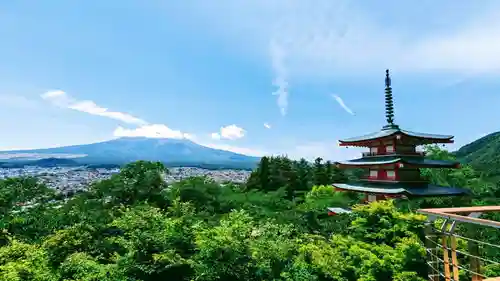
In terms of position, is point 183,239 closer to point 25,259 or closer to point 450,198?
point 25,259

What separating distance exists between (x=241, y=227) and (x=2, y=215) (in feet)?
38.6

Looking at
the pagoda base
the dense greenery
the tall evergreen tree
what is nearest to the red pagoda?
the pagoda base

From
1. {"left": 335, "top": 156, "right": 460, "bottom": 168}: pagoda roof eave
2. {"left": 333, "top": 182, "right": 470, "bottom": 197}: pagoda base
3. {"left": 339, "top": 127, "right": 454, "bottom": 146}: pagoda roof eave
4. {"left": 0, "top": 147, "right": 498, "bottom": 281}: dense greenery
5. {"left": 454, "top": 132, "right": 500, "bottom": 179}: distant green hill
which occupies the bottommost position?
{"left": 0, "top": 147, "right": 498, "bottom": 281}: dense greenery

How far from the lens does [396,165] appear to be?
16.0 metres

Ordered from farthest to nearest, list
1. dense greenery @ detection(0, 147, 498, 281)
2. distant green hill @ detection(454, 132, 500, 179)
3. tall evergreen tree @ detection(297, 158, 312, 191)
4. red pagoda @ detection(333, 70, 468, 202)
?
1. distant green hill @ detection(454, 132, 500, 179)
2. tall evergreen tree @ detection(297, 158, 312, 191)
3. red pagoda @ detection(333, 70, 468, 202)
4. dense greenery @ detection(0, 147, 498, 281)

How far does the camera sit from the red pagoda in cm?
1575

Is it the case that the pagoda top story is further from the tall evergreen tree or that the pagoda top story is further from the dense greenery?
the tall evergreen tree

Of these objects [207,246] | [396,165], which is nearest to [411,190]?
[396,165]

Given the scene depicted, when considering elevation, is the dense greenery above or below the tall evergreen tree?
below

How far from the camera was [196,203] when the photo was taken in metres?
19.5

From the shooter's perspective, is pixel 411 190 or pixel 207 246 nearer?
pixel 207 246

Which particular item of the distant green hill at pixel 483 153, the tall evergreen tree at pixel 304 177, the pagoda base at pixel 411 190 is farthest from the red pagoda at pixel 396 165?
the distant green hill at pixel 483 153

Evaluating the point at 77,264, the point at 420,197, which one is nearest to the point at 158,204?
the point at 77,264

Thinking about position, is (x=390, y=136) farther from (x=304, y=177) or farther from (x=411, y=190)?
(x=304, y=177)
